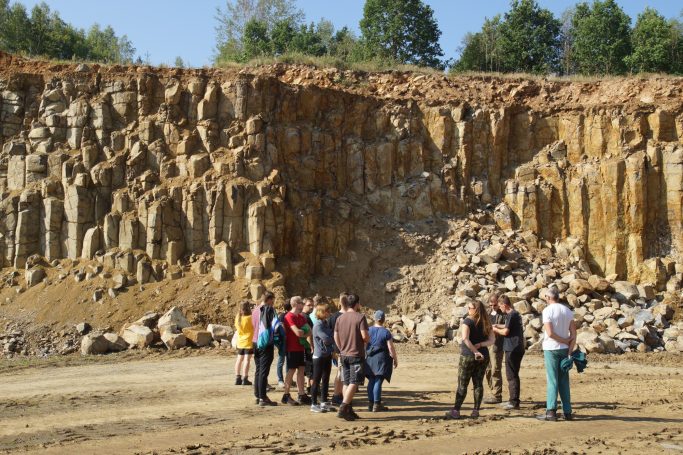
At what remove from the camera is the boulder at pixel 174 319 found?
20.8 meters

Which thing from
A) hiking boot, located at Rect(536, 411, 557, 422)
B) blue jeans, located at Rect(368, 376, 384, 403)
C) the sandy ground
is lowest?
the sandy ground

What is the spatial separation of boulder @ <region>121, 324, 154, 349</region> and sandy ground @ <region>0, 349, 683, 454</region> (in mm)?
4057

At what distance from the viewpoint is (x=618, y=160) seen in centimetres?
2802

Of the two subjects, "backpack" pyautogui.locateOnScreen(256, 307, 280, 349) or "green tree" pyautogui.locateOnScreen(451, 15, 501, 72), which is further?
"green tree" pyautogui.locateOnScreen(451, 15, 501, 72)

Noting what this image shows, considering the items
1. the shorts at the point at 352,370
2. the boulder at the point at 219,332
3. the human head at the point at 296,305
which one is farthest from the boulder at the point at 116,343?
the shorts at the point at 352,370

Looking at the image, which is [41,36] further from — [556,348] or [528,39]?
[556,348]

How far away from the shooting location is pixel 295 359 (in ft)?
36.6

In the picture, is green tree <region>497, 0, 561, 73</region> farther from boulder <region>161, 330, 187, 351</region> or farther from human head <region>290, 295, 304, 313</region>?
human head <region>290, 295, 304, 313</region>

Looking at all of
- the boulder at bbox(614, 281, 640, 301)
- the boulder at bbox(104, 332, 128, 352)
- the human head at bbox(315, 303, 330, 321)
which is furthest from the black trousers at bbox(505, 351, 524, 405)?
the boulder at bbox(614, 281, 640, 301)

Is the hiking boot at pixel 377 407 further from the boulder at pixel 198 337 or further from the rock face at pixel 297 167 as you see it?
the rock face at pixel 297 167

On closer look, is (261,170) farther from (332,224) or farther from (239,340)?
(239,340)

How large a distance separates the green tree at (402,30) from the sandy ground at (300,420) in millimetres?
30665

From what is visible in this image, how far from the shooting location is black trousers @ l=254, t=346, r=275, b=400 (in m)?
11.1

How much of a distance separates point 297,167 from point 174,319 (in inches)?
337
